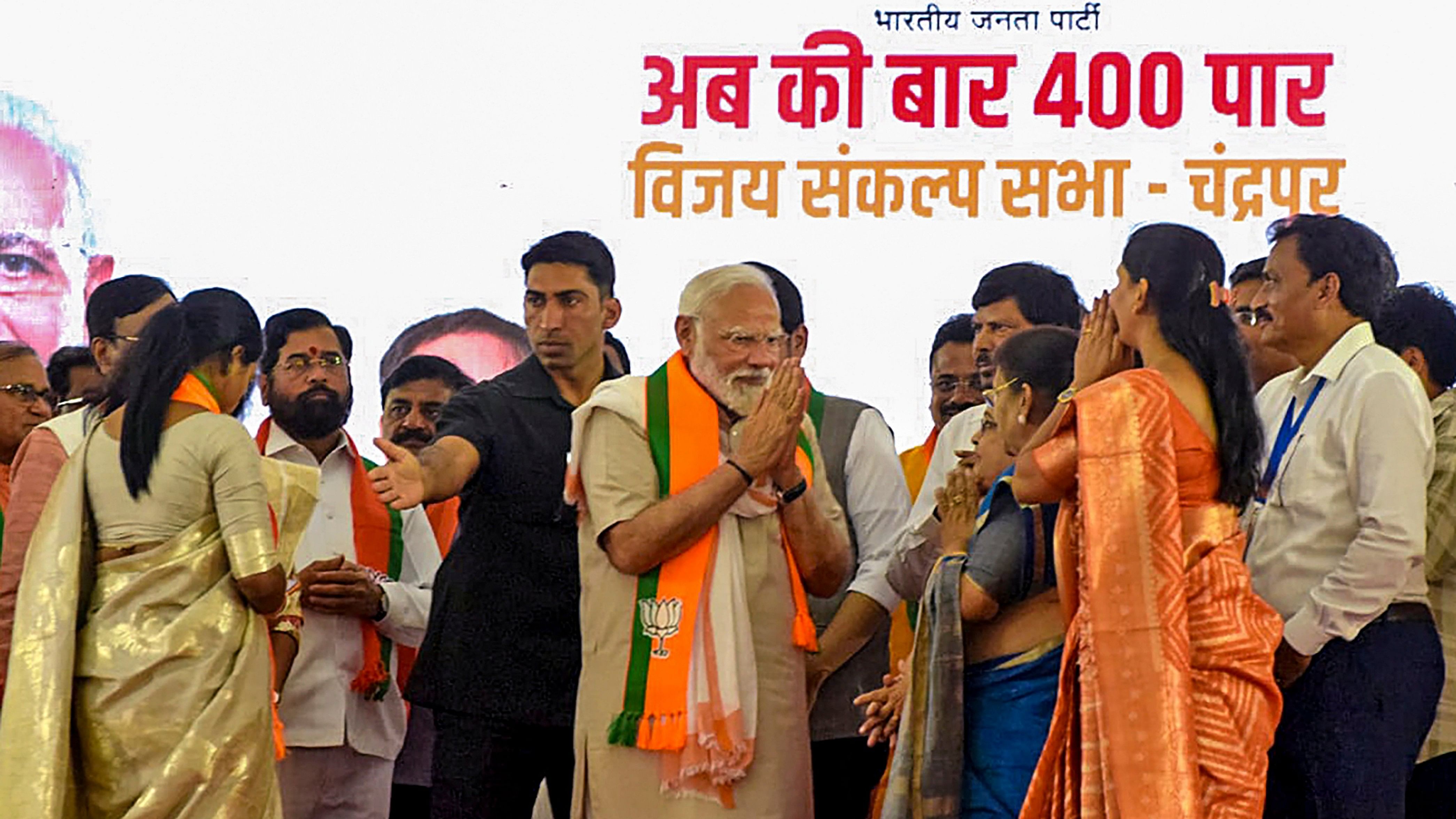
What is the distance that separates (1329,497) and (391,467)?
6.77ft

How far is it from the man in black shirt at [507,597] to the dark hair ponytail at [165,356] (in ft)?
1.76

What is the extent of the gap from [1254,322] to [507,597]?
2166mm

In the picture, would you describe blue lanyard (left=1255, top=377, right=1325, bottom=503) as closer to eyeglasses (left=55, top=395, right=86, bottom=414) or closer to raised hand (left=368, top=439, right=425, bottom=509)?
raised hand (left=368, top=439, right=425, bottom=509)

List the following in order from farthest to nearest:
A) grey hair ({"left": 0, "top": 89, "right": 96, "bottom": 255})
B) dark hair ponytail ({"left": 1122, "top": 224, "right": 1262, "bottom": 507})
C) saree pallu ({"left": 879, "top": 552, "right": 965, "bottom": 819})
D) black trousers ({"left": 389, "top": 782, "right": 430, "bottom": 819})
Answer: grey hair ({"left": 0, "top": 89, "right": 96, "bottom": 255}) < black trousers ({"left": 389, "top": 782, "right": 430, "bottom": 819}) < saree pallu ({"left": 879, "top": 552, "right": 965, "bottom": 819}) < dark hair ponytail ({"left": 1122, "top": 224, "right": 1262, "bottom": 507})

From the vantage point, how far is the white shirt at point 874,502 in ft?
16.0

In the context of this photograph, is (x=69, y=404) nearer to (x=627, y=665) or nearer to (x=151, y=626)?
(x=151, y=626)

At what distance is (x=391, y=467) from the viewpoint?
14.8 feet

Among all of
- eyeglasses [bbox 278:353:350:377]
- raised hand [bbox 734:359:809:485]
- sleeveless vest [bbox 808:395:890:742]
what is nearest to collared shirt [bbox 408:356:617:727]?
sleeveless vest [bbox 808:395:890:742]

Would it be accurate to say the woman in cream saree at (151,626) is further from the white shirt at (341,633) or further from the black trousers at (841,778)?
the black trousers at (841,778)

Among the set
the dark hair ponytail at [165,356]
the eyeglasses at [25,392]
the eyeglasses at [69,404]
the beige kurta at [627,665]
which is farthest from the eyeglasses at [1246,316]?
the eyeglasses at [25,392]

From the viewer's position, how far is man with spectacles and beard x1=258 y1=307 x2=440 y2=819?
5398mm

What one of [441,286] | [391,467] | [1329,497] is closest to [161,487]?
[391,467]

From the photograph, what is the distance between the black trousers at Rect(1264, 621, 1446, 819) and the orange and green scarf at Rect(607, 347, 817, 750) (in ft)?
3.54

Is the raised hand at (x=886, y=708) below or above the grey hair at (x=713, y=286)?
below
